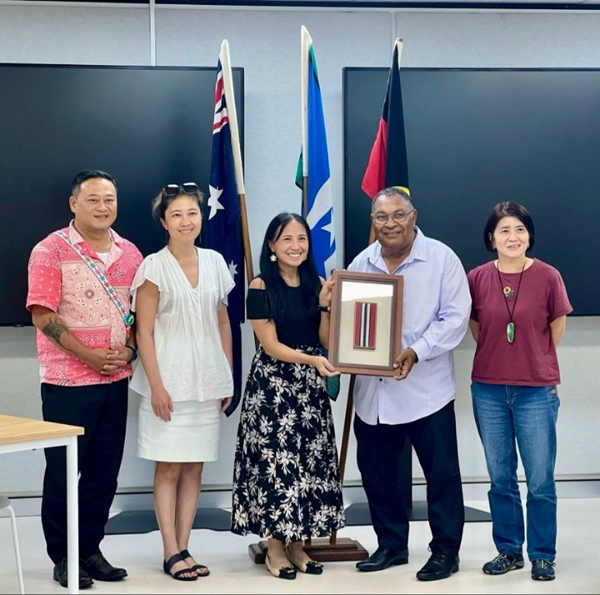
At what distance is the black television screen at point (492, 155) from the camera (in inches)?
194

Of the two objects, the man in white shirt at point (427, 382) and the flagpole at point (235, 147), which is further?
the flagpole at point (235, 147)

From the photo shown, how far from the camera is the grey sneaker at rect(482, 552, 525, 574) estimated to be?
12.3ft

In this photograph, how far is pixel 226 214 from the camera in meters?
4.29

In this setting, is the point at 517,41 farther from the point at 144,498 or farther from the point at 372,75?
the point at 144,498

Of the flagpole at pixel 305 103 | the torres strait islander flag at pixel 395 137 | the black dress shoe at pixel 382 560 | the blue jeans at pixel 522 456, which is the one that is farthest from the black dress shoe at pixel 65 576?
the torres strait islander flag at pixel 395 137

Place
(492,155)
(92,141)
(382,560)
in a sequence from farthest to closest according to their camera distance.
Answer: (492,155), (92,141), (382,560)

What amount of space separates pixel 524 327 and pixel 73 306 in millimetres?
1828

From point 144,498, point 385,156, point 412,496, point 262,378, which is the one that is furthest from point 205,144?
point 412,496

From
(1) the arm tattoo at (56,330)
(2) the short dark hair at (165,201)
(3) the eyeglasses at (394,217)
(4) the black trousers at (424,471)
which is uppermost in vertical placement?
(2) the short dark hair at (165,201)

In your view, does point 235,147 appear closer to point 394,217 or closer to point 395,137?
point 395,137

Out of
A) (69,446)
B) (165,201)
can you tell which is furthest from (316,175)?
(69,446)

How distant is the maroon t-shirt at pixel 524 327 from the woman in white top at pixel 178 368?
1.10 metres

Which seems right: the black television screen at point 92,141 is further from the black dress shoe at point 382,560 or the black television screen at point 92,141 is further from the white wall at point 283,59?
the black dress shoe at point 382,560

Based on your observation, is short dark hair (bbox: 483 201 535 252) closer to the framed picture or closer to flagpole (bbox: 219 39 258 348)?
the framed picture
